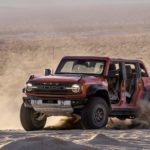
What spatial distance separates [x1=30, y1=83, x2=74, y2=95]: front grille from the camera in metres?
15.2

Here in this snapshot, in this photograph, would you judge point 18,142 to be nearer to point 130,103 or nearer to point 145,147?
point 145,147

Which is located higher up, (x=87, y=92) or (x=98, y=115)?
(x=87, y=92)

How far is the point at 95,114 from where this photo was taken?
594 inches

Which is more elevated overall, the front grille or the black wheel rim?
the front grille

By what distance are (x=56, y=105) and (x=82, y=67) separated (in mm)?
1543

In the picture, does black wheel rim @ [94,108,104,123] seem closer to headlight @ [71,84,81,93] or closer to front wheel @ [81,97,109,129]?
front wheel @ [81,97,109,129]

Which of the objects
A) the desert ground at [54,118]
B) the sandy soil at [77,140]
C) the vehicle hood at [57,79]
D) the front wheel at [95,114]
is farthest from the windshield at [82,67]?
the sandy soil at [77,140]

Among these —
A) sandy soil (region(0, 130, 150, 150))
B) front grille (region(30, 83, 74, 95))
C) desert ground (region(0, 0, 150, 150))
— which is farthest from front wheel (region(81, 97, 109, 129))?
sandy soil (region(0, 130, 150, 150))

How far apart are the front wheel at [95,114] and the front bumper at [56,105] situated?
0.16 metres

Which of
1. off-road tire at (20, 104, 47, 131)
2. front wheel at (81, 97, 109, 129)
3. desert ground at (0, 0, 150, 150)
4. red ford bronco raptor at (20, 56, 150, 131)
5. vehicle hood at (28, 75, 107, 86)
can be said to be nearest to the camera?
desert ground at (0, 0, 150, 150)

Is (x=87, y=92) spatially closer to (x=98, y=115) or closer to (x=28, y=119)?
(x=98, y=115)

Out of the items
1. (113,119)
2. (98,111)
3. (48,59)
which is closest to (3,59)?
(48,59)

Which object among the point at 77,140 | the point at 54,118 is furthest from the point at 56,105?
the point at 77,140

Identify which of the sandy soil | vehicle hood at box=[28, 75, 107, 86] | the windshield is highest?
the windshield
